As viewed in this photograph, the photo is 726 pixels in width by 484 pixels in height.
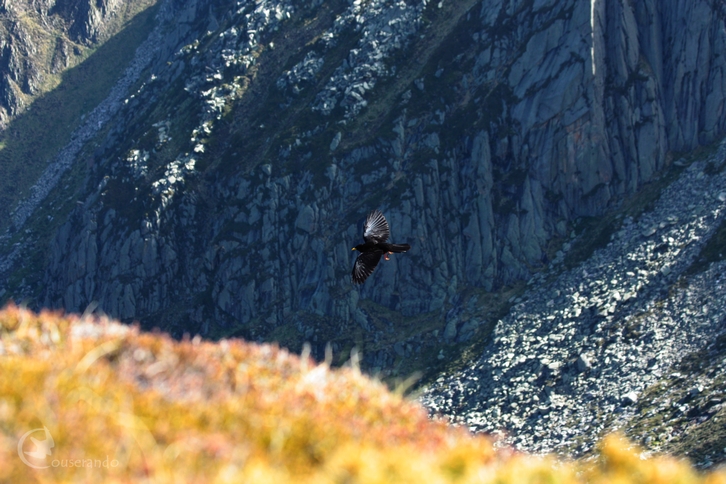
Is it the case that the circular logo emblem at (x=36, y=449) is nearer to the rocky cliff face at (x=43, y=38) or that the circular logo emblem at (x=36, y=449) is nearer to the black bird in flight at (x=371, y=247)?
the black bird in flight at (x=371, y=247)

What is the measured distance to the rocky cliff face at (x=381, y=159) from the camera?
202ft

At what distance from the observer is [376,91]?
238 ft

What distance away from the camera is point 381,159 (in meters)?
68.4

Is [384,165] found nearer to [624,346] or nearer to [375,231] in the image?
[624,346]

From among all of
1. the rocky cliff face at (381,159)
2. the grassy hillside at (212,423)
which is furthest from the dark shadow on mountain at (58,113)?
the grassy hillside at (212,423)

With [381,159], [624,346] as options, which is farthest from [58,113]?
[624,346]

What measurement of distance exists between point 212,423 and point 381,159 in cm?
6036

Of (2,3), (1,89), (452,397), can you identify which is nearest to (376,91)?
(452,397)

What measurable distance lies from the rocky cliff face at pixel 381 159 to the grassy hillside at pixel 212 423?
156 feet

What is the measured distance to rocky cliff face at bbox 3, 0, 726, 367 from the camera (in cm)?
6150

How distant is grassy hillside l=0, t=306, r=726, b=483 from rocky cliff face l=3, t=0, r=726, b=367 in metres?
47.6

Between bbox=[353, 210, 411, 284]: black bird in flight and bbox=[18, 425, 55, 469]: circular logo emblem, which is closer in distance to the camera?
bbox=[18, 425, 55, 469]: circular logo emblem

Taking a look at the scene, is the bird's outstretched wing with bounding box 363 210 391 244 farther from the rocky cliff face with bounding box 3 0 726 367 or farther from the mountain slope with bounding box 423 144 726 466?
the rocky cliff face with bounding box 3 0 726 367

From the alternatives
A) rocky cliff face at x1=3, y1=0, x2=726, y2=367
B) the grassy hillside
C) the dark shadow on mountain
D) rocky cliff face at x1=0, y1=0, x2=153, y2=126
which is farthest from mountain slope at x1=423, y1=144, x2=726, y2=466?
rocky cliff face at x1=0, y1=0, x2=153, y2=126
